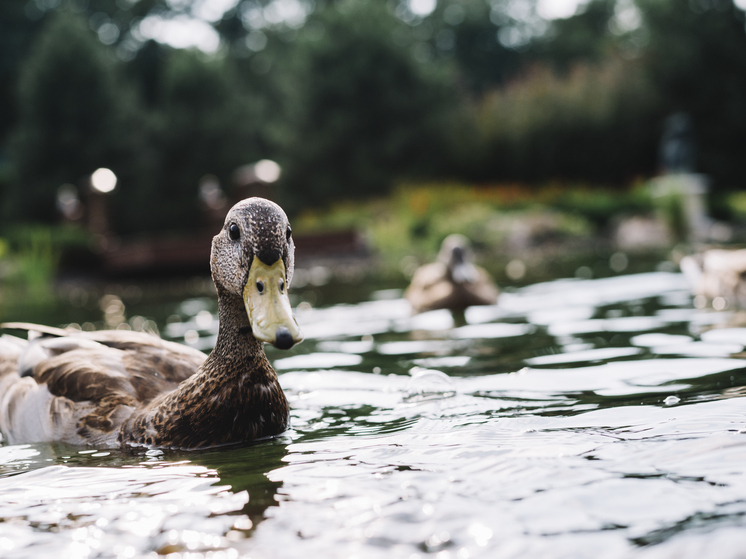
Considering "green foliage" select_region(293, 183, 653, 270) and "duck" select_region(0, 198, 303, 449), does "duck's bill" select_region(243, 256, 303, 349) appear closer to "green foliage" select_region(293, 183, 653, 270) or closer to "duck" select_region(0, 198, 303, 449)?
"duck" select_region(0, 198, 303, 449)

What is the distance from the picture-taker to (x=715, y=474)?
2.37m

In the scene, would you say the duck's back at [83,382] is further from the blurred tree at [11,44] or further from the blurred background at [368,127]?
the blurred tree at [11,44]

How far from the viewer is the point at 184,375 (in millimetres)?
3771

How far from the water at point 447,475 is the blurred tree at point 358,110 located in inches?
851

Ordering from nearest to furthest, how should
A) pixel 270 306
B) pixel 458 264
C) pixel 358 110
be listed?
pixel 270 306 → pixel 458 264 → pixel 358 110

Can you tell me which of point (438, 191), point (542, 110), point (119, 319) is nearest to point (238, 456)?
point (119, 319)

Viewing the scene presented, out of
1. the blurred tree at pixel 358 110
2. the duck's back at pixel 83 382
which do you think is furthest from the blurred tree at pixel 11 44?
the duck's back at pixel 83 382

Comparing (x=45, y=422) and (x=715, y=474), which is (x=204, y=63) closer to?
(x=45, y=422)

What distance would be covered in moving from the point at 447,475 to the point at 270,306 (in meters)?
0.82

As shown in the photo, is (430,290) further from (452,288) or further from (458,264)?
(458,264)

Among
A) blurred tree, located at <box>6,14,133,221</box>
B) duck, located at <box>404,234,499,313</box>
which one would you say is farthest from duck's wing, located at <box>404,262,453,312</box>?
blurred tree, located at <box>6,14,133,221</box>

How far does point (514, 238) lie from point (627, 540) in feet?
53.4

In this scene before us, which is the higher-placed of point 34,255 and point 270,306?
point 34,255

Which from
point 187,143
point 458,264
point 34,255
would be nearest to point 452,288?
point 458,264
